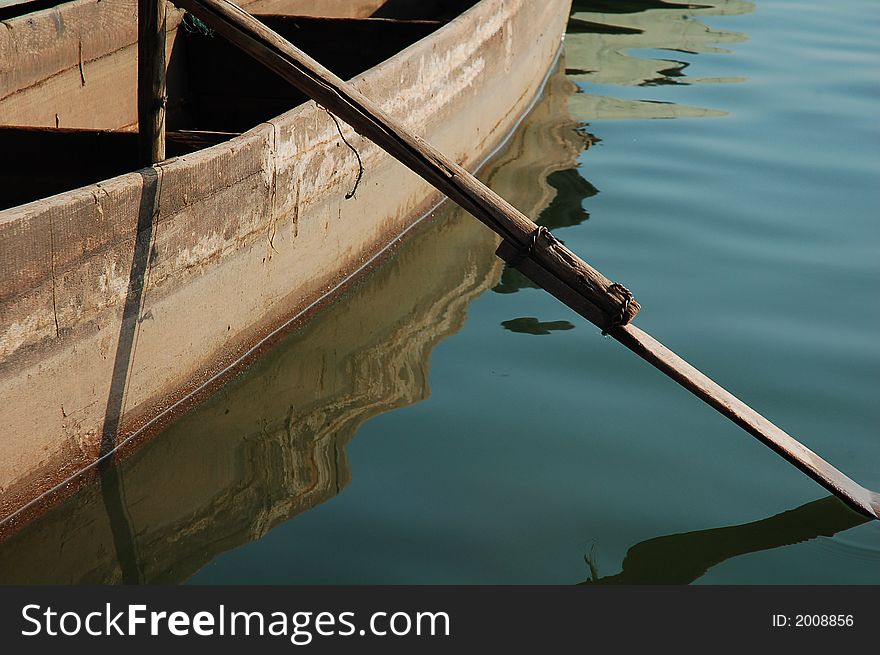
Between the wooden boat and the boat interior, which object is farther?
the boat interior

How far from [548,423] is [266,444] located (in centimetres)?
100

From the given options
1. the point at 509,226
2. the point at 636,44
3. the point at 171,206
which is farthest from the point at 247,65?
the point at 636,44

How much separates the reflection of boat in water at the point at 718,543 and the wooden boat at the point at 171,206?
1558 millimetres

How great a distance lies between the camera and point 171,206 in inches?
130

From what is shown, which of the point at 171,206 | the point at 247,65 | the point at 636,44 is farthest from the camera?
the point at 636,44

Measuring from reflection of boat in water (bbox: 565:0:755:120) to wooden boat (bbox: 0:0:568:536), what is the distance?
6.33 ft

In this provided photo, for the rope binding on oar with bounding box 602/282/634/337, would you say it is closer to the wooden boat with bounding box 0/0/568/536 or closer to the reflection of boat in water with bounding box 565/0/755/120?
the wooden boat with bounding box 0/0/568/536

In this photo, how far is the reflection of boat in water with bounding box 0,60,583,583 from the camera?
9.88 feet

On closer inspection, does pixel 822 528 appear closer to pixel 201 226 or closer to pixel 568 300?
pixel 568 300

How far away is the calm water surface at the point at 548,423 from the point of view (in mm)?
3080

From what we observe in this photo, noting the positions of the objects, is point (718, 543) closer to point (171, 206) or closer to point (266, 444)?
point (266, 444)

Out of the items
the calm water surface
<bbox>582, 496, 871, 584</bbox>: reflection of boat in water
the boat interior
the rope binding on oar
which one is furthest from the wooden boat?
<bbox>582, 496, 871, 584</bbox>: reflection of boat in water

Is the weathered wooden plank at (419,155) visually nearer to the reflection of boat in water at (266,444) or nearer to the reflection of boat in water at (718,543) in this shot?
the reflection of boat in water at (718,543)

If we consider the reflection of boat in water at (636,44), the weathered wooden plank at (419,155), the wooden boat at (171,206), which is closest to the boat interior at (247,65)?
the wooden boat at (171,206)
